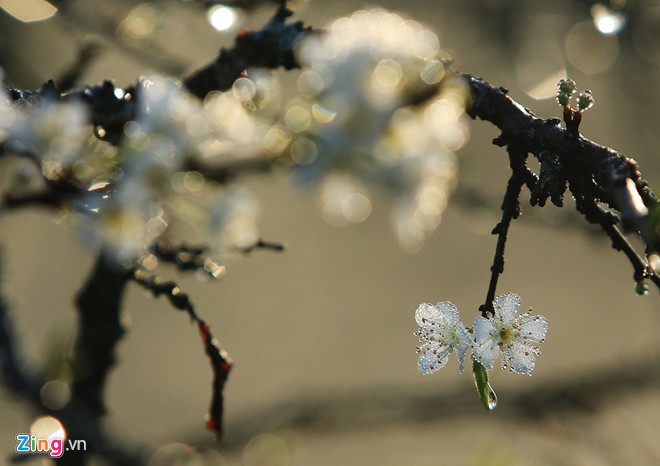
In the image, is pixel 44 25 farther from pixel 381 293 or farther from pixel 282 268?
pixel 381 293

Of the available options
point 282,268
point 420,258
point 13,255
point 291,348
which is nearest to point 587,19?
point 420,258

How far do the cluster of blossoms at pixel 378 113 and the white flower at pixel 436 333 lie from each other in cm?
9

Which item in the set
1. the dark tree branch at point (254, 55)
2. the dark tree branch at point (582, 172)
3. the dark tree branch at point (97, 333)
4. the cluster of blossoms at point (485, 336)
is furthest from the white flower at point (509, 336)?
the dark tree branch at point (97, 333)

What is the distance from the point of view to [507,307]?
50 centimetres

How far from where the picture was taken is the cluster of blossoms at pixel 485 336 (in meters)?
0.47

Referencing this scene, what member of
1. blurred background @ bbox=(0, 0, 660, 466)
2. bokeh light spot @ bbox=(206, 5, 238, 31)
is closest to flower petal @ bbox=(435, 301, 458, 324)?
bokeh light spot @ bbox=(206, 5, 238, 31)

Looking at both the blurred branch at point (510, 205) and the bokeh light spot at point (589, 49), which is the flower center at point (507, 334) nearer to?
the blurred branch at point (510, 205)

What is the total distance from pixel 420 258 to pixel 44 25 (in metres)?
1.62

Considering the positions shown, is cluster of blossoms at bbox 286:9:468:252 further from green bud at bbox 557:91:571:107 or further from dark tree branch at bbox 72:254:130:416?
dark tree branch at bbox 72:254:130:416

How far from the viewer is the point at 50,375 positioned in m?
0.78

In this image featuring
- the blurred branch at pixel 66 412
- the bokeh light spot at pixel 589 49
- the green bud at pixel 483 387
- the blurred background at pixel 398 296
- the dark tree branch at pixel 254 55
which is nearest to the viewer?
the green bud at pixel 483 387

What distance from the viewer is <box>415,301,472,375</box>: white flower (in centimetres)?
51

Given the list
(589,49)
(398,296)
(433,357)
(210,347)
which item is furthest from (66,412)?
(589,49)

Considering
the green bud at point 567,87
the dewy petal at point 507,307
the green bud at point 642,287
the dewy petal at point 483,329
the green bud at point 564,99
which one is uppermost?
the green bud at point 567,87
